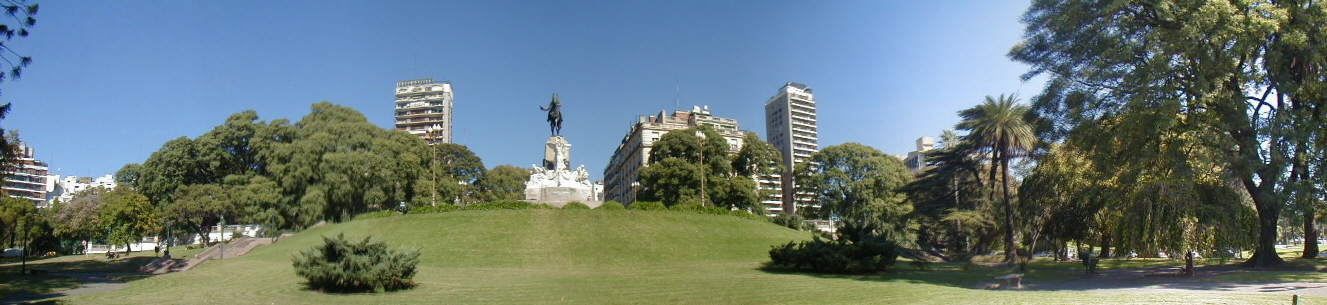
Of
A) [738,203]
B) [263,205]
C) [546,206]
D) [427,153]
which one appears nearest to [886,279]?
[546,206]

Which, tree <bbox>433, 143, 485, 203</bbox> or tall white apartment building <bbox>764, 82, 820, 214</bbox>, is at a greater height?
tall white apartment building <bbox>764, 82, 820, 214</bbox>

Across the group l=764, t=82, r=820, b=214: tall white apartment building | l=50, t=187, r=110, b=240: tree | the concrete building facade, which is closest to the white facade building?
l=50, t=187, r=110, b=240: tree

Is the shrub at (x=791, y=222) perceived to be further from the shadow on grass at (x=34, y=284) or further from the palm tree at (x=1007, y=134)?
the shadow on grass at (x=34, y=284)

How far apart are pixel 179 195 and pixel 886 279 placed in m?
54.4

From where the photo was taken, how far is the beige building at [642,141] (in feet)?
270

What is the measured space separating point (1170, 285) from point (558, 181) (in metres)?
32.2

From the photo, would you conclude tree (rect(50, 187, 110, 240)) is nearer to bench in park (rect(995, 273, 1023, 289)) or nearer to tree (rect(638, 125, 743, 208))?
tree (rect(638, 125, 743, 208))

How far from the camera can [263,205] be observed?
50.0m

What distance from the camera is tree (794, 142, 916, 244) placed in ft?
181

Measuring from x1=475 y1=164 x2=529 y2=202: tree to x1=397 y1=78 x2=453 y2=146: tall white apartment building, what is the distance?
3678 centimetres

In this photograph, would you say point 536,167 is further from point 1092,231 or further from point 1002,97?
point 1092,231

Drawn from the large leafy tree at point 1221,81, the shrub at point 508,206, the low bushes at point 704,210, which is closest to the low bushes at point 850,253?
the large leafy tree at point 1221,81

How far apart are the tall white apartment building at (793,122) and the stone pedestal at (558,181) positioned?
6750cm

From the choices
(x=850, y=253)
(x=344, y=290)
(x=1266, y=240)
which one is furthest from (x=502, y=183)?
(x=1266, y=240)
